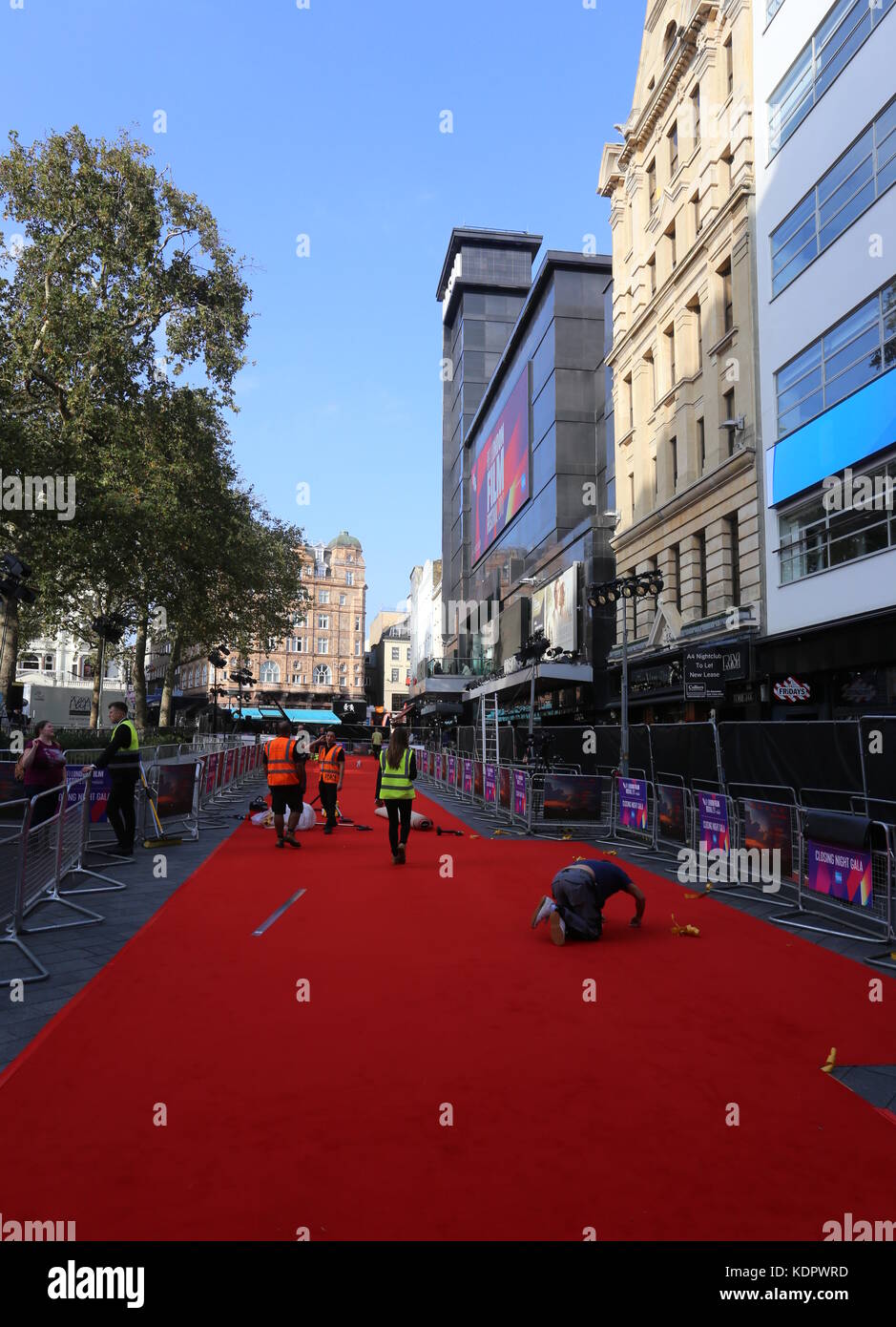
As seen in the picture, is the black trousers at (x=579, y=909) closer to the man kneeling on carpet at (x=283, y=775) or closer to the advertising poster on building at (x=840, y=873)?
the advertising poster on building at (x=840, y=873)

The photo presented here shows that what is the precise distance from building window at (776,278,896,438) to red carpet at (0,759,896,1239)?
1319 centimetres

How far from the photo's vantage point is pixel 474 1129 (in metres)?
3.87

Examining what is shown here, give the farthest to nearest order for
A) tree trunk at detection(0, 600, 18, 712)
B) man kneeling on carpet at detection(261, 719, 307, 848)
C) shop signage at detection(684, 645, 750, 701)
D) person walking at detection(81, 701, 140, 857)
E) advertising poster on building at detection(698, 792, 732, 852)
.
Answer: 1. tree trunk at detection(0, 600, 18, 712)
2. shop signage at detection(684, 645, 750, 701)
3. man kneeling on carpet at detection(261, 719, 307, 848)
4. person walking at detection(81, 701, 140, 857)
5. advertising poster on building at detection(698, 792, 732, 852)

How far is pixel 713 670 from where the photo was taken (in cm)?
2083

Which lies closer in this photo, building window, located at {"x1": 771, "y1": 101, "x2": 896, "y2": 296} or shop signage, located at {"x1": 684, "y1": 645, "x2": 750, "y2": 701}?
building window, located at {"x1": 771, "y1": 101, "x2": 896, "y2": 296}

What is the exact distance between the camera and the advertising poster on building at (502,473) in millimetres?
42562

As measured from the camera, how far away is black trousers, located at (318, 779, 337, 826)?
51.2ft

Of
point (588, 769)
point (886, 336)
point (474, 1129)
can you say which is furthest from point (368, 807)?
point (474, 1129)

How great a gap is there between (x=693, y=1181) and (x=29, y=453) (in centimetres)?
2130

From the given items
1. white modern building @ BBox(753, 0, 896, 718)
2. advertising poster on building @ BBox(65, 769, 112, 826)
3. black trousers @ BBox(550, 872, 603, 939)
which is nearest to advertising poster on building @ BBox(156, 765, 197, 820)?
advertising poster on building @ BBox(65, 769, 112, 826)

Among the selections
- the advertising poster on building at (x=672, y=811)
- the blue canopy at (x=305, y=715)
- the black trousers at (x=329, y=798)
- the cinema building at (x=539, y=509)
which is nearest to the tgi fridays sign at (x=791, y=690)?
the advertising poster on building at (x=672, y=811)

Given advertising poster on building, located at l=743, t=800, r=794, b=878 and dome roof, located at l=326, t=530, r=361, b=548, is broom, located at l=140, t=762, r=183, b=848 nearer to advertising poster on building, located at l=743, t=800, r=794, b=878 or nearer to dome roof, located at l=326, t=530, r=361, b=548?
advertising poster on building, located at l=743, t=800, r=794, b=878

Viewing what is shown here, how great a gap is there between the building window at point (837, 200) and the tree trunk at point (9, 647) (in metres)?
19.6
